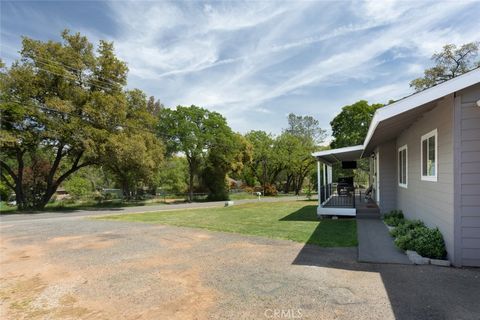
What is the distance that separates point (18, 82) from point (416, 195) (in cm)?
2083

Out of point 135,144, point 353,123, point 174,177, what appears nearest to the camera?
point 135,144

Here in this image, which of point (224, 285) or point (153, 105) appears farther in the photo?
point (153, 105)

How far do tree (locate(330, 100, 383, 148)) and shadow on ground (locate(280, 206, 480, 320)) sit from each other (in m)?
24.3

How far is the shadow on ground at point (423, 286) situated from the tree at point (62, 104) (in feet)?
56.6

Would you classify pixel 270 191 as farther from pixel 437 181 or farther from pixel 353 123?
pixel 437 181

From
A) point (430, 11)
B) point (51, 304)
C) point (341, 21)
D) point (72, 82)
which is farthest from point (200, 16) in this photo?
point (72, 82)

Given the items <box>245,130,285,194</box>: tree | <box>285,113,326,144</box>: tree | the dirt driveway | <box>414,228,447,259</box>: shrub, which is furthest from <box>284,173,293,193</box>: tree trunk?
<box>414,228,447,259</box>: shrub

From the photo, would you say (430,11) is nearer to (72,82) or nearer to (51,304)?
(51,304)

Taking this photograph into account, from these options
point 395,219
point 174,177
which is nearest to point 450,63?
point 395,219

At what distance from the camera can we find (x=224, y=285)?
4332 mm

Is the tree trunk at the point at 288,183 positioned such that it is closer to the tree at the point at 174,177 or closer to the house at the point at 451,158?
the tree at the point at 174,177

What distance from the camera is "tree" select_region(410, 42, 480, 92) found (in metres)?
20.2

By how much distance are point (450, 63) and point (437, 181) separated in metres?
19.9

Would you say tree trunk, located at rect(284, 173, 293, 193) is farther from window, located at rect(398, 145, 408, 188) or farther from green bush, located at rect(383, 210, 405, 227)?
green bush, located at rect(383, 210, 405, 227)
